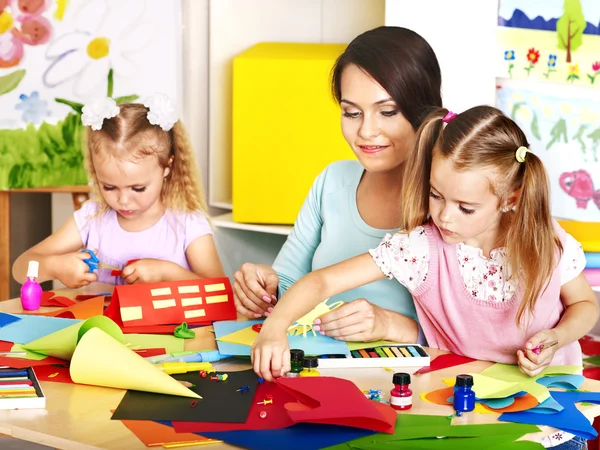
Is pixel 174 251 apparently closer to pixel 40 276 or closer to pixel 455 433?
pixel 40 276

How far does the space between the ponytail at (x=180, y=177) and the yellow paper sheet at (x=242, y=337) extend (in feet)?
2.03

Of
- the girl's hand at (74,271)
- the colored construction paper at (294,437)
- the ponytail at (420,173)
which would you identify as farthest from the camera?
the girl's hand at (74,271)

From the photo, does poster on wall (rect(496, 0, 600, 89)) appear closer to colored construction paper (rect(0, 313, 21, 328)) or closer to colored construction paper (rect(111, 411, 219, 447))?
colored construction paper (rect(0, 313, 21, 328))

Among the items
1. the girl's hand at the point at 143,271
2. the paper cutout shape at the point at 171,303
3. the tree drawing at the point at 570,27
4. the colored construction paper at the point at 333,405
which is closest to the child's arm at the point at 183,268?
the girl's hand at the point at 143,271

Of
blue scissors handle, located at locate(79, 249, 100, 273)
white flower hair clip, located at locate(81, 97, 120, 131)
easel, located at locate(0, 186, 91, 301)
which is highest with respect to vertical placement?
white flower hair clip, located at locate(81, 97, 120, 131)

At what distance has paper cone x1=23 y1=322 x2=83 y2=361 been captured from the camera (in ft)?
4.12

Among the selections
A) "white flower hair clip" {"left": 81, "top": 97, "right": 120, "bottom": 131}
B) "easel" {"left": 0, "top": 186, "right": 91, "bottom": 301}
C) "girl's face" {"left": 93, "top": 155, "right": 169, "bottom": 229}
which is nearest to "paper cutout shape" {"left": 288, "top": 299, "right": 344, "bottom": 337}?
"girl's face" {"left": 93, "top": 155, "right": 169, "bottom": 229}

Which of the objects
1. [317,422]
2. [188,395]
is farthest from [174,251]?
[317,422]

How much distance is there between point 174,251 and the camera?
6.35 ft

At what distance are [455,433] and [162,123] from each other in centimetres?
115

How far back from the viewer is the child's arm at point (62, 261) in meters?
1.72

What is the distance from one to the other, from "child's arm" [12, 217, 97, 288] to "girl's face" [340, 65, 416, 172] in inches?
24.4

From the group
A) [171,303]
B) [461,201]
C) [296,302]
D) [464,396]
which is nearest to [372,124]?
[461,201]

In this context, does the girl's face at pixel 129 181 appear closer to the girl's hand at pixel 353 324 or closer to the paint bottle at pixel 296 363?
the girl's hand at pixel 353 324
